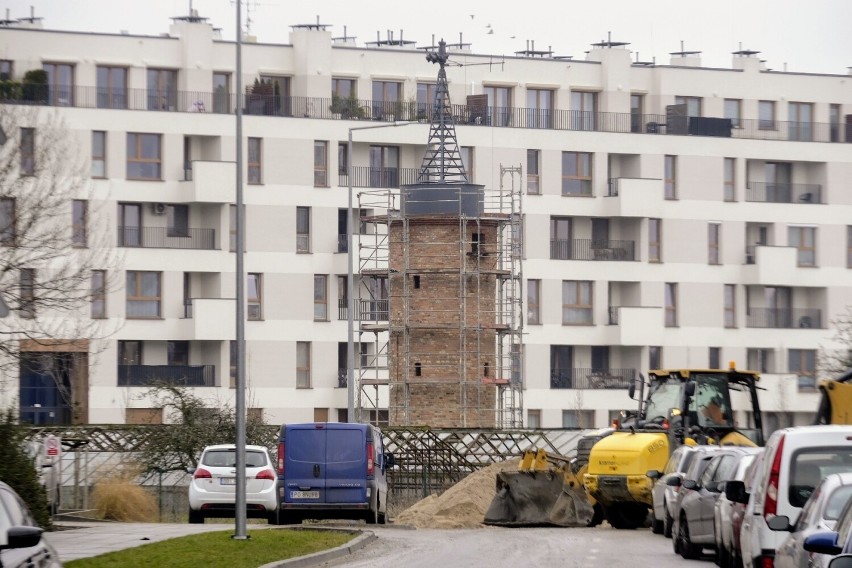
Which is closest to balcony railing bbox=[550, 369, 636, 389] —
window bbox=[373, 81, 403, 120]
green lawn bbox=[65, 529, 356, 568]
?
window bbox=[373, 81, 403, 120]

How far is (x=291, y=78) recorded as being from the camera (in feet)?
240

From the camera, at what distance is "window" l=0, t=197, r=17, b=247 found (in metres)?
33.3

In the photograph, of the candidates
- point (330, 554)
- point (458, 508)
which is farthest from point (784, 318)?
point (330, 554)

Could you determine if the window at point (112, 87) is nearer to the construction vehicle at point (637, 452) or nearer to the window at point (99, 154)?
the window at point (99, 154)

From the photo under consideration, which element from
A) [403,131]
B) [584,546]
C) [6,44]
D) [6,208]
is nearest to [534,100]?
[403,131]

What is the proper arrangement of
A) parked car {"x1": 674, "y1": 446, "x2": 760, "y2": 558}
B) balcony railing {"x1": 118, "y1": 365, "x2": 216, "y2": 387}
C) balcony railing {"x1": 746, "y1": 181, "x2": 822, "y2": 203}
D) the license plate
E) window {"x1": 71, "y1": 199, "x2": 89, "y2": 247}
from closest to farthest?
parked car {"x1": 674, "y1": 446, "x2": 760, "y2": 558} → the license plate → window {"x1": 71, "y1": 199, "x2": 89, "y2": 247} → balcony railing {"x1": 118, "y1": 365, "x2": 216, "y2": 387} → balcony railing {"x1": 746, "y1": 181, "x2": 822, "y2": 203}

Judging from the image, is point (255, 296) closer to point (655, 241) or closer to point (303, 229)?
point (303, 229)

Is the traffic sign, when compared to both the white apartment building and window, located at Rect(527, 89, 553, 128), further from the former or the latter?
window, located at Rect(527, 89, 553, 128)

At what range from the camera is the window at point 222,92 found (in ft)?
234

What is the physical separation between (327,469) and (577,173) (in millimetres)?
44676

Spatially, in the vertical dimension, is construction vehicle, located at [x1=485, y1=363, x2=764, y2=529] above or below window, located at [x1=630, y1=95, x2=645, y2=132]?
below

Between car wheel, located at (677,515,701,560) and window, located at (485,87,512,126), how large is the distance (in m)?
51.0

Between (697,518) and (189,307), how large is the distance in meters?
48.4

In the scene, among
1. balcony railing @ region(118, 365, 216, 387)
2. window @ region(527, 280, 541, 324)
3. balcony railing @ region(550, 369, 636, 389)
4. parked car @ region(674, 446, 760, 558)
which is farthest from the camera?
balcony railing @ region(550, 369, 636, 389)
